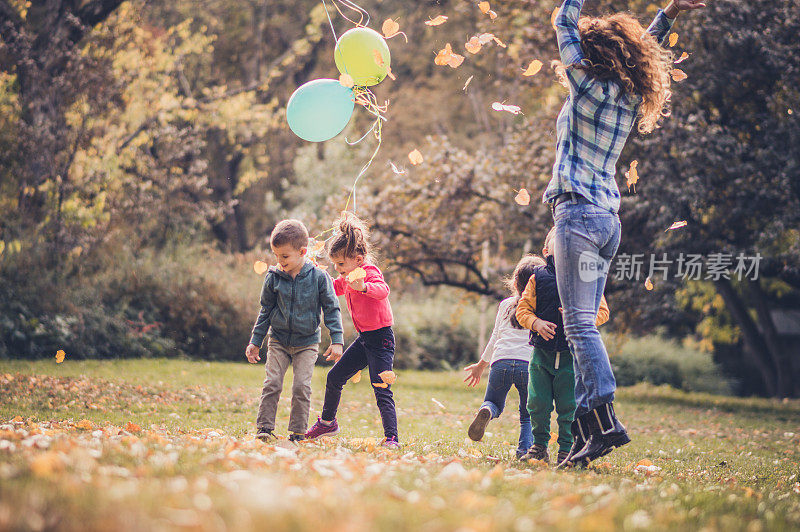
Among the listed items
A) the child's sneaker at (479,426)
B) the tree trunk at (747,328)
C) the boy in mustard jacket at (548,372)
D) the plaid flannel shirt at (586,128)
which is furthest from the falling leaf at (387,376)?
the tree trunk at (747,328)

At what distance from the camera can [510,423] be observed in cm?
840

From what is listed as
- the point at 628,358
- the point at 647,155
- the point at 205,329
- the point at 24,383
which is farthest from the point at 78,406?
the point at 628,358

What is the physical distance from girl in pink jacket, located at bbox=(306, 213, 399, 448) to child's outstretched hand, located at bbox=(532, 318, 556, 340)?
1081 mm

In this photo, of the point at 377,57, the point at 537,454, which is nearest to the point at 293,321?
the point at 537,454

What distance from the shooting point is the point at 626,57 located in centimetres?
378

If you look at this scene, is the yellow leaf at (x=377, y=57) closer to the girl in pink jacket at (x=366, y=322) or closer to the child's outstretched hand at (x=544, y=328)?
the girl in pink jacket at (x=366, y=322)

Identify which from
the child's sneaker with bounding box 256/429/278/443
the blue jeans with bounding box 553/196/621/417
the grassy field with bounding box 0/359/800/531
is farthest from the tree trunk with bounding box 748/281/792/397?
the child's sneaker with bounding box 256/429/278/443

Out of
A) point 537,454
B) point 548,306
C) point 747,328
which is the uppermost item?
point 548,306

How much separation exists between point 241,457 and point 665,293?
11.8m

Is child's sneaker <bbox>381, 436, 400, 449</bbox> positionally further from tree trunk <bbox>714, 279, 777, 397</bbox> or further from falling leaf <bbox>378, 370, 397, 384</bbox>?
tree trunk <bbox>714, 279, 777, 397</bbox>

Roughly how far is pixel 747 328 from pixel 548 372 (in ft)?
44.4

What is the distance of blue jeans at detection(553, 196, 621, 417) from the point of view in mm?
3699

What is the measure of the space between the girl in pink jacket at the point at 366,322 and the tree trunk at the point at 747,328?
1136 centimetres

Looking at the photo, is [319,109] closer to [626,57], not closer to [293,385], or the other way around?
[293,385]
